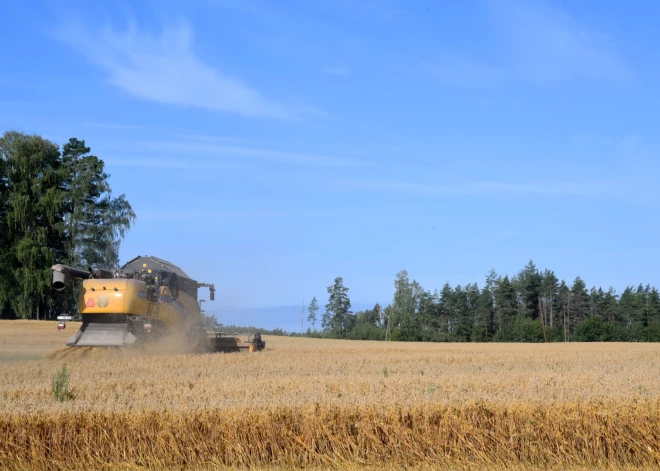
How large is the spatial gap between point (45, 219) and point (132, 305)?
3897 cm

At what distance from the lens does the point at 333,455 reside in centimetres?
895

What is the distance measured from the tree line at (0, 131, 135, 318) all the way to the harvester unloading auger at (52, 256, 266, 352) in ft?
105

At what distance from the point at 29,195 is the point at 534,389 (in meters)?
53.4

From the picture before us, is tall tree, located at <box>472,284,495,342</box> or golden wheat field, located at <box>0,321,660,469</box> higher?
tall tree, located at <box>472,284,495,342</box>

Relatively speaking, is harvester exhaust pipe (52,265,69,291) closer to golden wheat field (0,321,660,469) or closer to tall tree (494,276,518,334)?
golden wheat field (0,321,660,469)

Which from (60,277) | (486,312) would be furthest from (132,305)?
(486,312)

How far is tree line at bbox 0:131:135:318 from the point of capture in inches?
2176

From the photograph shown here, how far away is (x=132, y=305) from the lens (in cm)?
2297

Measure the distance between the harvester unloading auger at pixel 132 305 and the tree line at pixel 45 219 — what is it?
105ft

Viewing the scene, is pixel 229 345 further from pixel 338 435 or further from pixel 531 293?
pixel 531 293

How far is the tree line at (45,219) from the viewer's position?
55.3 m

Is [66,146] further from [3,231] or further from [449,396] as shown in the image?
[449,396]

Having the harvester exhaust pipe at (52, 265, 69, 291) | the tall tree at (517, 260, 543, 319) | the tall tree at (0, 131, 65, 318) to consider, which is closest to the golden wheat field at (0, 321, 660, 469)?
the harvester exhaust pipe at (52, 265, 69, 291)

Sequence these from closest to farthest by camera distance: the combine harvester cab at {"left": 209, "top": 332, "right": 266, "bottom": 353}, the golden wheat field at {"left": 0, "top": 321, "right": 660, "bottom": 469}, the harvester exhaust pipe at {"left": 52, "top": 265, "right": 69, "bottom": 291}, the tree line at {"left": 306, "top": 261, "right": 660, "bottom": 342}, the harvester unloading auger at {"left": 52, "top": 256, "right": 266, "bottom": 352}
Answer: the golden wheat field at {"left": 0, "top": 321, "right": 660, "bottom": 469} < the harvester exhaust pipe at {"left": 52, "top": 265, "right": 69, "bottom": 291} < the harvester unloading auger at {"left": 52, "top": 256, "right": 266, "bottom": 352} < the combine harvester cab at {"left": 209, "top": 332, "right": 266, "bottom": 353} < the tree line at {"left": 306, "top": 261, "right": 660, "bottom": 342}
